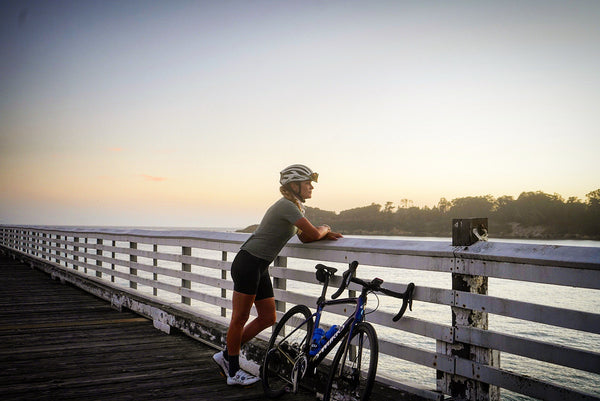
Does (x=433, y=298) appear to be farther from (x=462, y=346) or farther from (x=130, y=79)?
(x=130, y=79)

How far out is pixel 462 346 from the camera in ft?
11.2

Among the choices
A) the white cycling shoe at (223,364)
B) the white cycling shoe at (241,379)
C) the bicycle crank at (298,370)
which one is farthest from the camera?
the white cycling shoe at (223,364)

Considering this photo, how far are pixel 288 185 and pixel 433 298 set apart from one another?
1.48m

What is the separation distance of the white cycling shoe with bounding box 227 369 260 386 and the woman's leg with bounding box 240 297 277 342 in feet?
0.99

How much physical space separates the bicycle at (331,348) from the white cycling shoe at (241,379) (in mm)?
145

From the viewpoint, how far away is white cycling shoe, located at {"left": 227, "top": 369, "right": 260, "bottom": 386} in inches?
177

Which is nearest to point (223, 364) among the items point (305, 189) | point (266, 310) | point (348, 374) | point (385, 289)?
point (266, 310)

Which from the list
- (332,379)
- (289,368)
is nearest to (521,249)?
(332,379)

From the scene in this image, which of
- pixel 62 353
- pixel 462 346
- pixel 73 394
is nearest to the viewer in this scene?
pixel 462 346

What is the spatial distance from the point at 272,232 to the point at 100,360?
2.56 meters

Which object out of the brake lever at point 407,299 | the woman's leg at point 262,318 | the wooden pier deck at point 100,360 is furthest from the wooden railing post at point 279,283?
the brake lever at point 407,299

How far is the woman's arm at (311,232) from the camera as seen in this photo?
4.20 m

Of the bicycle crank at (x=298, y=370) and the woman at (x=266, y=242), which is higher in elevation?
the woman at (x=266, y=242)

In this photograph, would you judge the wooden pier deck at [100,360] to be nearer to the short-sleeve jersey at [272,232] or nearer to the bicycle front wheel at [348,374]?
the bicycle front wheel at [348,374]
